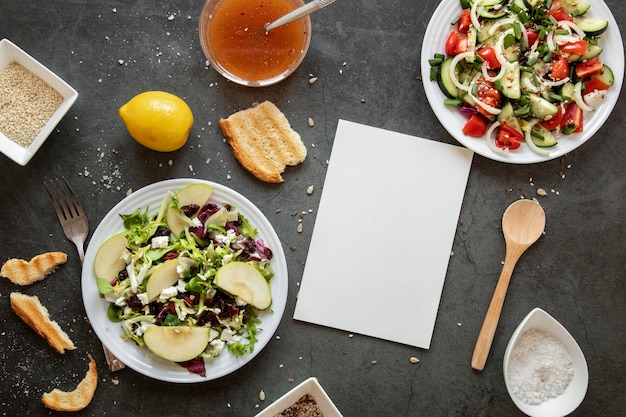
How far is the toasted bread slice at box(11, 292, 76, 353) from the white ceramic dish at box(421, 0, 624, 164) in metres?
1.43

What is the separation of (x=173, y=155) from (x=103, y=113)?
0.88ft

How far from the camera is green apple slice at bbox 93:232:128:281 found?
1.71m

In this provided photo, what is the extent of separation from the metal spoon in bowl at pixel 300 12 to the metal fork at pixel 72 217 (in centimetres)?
85

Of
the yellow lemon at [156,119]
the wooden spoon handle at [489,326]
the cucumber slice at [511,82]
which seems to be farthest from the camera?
the wooden spoon handle at [489,326]

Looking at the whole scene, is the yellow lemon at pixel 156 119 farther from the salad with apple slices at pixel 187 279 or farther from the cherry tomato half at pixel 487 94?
the cherry tomato half at pixel 487 94

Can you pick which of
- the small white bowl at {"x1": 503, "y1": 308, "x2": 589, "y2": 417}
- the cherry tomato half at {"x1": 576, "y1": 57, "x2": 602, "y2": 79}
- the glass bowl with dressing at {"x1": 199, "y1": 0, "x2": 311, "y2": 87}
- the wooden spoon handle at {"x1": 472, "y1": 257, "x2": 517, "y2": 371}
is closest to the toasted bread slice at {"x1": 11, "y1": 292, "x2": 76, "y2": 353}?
the glass bowl with dressing at {"x1": 199, "y1": 0, "x2": 311, "y2": 87}

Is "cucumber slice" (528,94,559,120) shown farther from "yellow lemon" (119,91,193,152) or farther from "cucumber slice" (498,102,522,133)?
"yellow lemon" (119,91,193,152)

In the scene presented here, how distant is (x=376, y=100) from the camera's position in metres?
1.90

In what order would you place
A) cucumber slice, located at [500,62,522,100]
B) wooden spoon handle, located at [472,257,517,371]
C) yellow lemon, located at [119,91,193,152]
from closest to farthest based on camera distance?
yellow lemon, located at [119,91,193,152]
cucumber slice, located at [500,62,522,100]
wooden spoon handle, located at [472,257,517,371]

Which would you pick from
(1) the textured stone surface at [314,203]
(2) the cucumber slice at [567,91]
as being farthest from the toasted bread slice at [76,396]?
(2) the cucumber slice at [567,91]

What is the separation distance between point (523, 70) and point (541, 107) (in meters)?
0.13

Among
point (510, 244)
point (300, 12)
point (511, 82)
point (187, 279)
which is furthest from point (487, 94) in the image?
point (187, 279)

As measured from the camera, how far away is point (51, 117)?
1742mm

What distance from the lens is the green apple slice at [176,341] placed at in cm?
167
